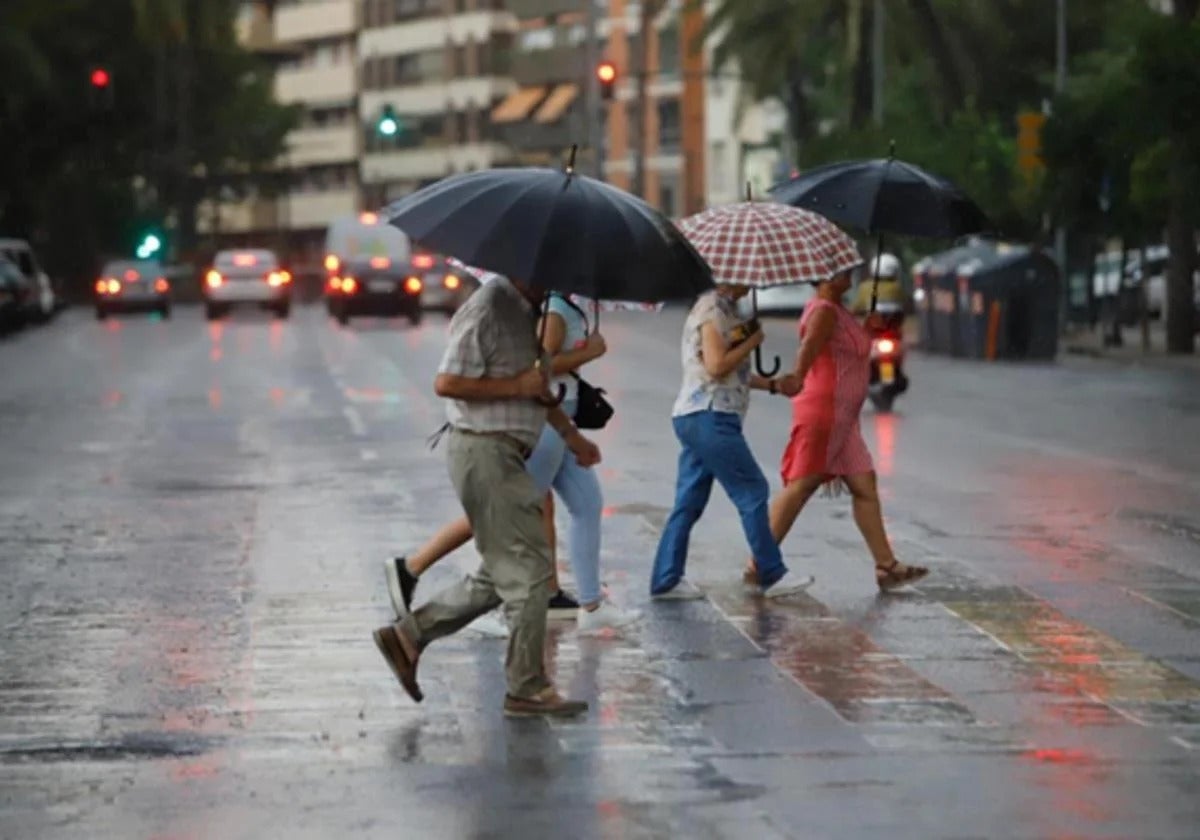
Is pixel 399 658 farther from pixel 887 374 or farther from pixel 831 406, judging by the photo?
pixel 887 374

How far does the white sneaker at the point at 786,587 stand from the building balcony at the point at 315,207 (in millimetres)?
124425

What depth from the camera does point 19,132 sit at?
84.3 meters

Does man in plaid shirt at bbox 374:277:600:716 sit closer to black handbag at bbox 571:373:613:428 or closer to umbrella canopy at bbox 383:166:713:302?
umbrella canopy at bbox 383:166:713:302

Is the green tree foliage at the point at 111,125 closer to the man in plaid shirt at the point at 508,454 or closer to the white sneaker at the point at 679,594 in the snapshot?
the white sneaker at the point at 679,594

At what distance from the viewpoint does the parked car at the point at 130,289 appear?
236ft

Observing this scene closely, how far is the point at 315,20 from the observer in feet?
462

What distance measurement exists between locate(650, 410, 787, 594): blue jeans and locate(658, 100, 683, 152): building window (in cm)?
9351

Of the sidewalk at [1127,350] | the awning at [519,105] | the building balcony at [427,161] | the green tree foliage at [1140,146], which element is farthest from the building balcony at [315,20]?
the green tree foliage at [1140,146]

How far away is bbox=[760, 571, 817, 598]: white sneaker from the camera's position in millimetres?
14312

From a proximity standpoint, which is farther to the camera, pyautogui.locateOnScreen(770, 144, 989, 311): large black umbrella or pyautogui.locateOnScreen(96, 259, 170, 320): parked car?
pyautogui.locateOnScreen(96, 259, 170, 320): parked car

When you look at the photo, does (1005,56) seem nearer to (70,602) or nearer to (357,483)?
(357,483)

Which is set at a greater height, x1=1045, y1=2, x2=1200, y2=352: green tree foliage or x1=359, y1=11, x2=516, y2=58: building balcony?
x1=359, y1=11, x2=516, y2=58: building balcony

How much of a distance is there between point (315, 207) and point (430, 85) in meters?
11.9

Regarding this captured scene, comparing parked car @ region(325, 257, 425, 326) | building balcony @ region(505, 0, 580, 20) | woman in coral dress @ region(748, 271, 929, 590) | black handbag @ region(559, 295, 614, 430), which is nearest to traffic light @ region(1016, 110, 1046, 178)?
parked car @ region(325, 257, 425, 326)
